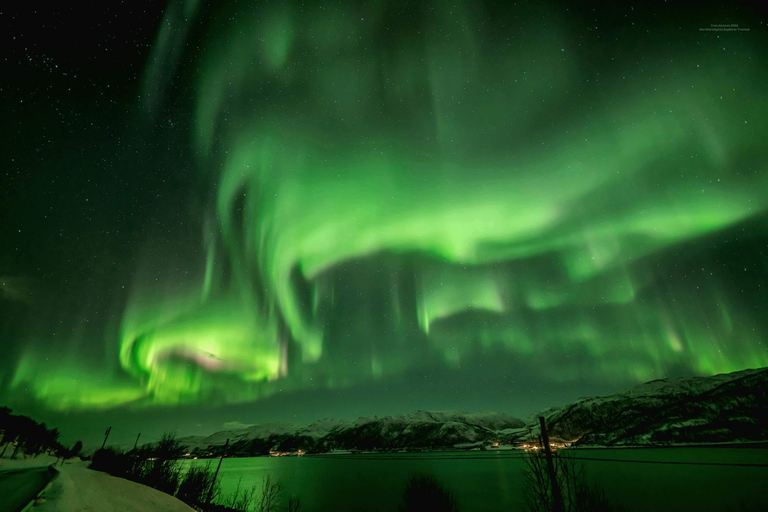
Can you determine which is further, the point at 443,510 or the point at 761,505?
the point at 761,505

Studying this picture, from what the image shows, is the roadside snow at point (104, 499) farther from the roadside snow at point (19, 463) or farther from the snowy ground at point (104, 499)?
the roadside snow at point (19, 463)

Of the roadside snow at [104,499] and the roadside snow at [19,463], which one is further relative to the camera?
the roadside snow at [19,463]

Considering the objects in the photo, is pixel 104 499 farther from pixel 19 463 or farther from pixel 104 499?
pixel 19 463

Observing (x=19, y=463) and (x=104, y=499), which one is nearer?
(x=104, y=499)

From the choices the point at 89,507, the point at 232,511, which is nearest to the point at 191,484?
the point at 232,511

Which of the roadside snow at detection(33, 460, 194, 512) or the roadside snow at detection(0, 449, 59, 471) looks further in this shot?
the roadside snow at detection(0, 449, 59, 471)

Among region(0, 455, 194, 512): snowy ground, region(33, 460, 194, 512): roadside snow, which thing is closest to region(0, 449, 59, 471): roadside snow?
region(0, 455, 194, 512): snowy ground

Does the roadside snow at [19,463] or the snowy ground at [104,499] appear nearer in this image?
the snowy ground at [104,499]

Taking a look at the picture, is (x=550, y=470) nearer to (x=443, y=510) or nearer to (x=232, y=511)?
(x=443, y=510)

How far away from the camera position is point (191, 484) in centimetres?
3606

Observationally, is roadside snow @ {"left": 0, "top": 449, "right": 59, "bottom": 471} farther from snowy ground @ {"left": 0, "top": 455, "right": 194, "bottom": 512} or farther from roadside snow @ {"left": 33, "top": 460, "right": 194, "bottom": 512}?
roadside snow @ {"left": 33, "top": 460, "right": 194, "bottom": 512}

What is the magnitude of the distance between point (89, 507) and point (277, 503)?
57.8 metres


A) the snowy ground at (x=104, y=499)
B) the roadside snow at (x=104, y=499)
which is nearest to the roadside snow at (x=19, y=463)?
the snowy ground at (x=104, y=499)

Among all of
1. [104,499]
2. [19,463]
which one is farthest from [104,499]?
[19,463]
